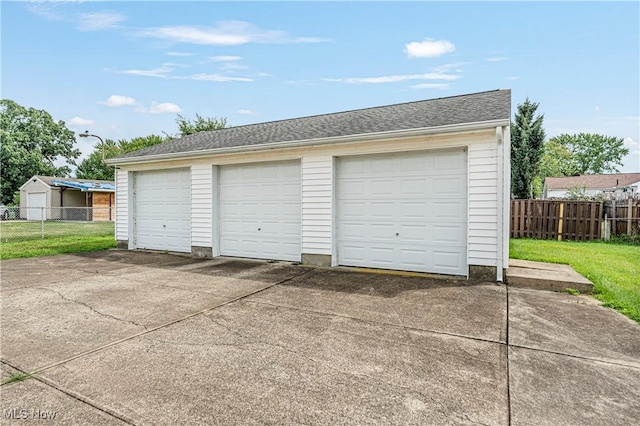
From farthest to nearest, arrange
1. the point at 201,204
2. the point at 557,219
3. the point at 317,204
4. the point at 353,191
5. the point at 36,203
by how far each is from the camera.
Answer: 1. the point at 36,203
2. the point at 557,219
3. the point at 201,204
4. the point at 317,204
5. the point at 353,191

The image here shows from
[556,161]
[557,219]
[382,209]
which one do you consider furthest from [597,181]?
[382,209]

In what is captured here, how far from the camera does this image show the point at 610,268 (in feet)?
21.4

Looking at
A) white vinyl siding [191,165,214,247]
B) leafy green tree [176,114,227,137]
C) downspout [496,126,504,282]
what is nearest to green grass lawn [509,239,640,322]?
downspout [496,126,504,282]

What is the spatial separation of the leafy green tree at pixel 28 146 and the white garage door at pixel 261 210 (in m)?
35.2

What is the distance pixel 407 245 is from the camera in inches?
252

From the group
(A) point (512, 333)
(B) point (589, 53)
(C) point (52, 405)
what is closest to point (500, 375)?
(A) point (512, 333)

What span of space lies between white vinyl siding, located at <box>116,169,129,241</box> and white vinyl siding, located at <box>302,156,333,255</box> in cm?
598

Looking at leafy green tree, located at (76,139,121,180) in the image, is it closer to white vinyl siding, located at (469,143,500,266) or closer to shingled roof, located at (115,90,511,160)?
shingled roof, located at (115,90,511,160)

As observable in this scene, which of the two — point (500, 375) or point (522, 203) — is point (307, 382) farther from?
point (522, 203)

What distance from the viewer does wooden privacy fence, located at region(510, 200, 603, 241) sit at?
11.4 metres

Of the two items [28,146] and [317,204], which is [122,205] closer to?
[317,204]

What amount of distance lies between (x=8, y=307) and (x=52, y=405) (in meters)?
3.14

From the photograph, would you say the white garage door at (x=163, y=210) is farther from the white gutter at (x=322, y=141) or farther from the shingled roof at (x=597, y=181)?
the shingled roof at (x=597, y=181)

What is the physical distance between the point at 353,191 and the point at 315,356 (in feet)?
14.6
